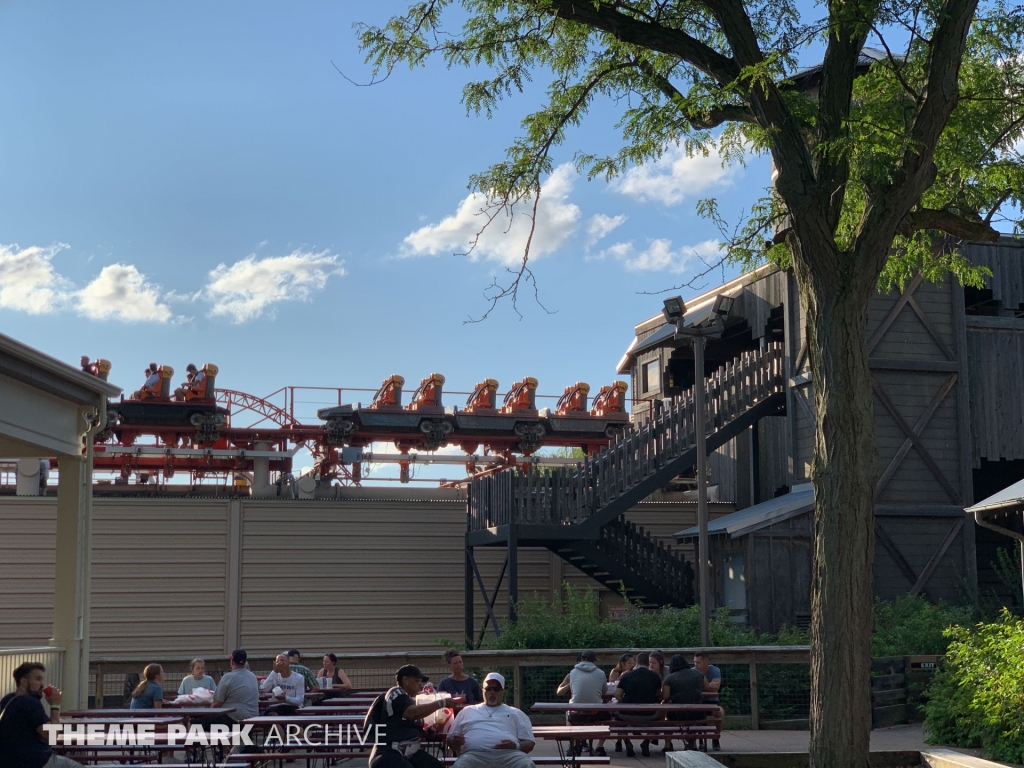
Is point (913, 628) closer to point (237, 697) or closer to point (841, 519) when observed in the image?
point (841, 519)

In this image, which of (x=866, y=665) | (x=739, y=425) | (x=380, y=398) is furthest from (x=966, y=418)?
(x=866, y=665)

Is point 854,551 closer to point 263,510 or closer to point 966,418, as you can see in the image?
point 966,418

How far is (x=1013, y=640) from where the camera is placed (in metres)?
11.8

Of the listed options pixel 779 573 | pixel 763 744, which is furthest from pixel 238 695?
pixel 779 573

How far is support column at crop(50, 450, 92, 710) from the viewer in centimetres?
1252

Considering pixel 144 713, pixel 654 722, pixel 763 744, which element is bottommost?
pixel 763 744

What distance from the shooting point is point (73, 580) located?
12.5 meters

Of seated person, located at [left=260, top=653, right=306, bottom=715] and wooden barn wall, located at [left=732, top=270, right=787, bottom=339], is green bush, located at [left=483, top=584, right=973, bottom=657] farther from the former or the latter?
wooden barn wall, located at [left=732, top=270, right=787, bottom=339]

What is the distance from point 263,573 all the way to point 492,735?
15220 mm

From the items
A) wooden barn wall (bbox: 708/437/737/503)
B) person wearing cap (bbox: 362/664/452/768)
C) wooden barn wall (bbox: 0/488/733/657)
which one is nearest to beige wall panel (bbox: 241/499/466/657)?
wooden barn wall (bbox: 0/488/733/657)

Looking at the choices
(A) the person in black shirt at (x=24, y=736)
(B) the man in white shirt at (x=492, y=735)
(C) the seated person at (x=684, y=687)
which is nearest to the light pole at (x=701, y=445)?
(C) the seated person at (x=684, y=687)

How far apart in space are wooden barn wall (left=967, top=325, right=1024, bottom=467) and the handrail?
3483 millimetres

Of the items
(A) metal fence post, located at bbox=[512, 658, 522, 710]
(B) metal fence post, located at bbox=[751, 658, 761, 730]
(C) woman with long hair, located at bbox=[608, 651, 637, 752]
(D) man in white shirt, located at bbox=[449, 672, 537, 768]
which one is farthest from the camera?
(B) metal fence post, located at bbox=[751, 658, 761, 730]

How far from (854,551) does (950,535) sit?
1417cm
